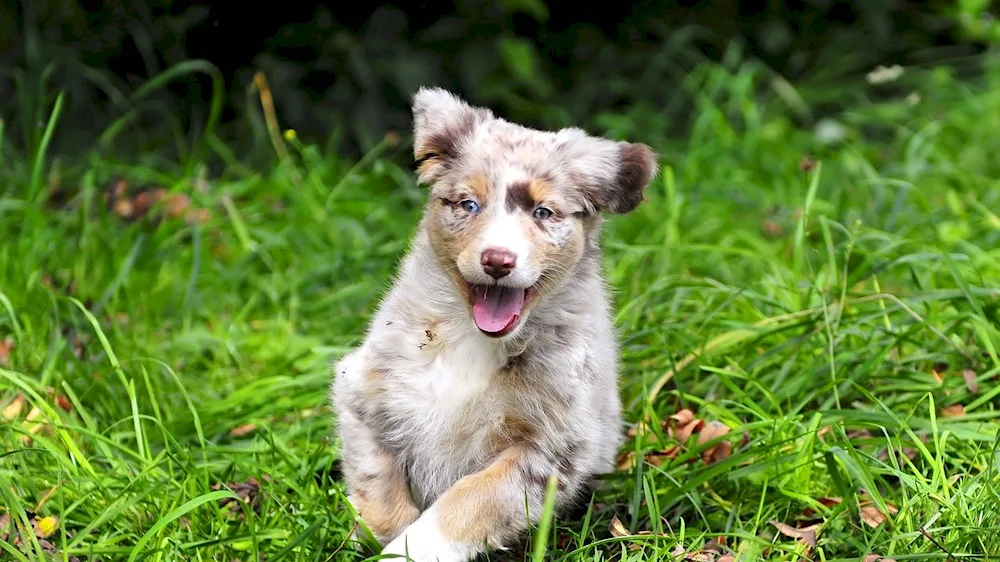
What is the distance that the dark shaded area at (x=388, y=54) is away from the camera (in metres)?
7.10

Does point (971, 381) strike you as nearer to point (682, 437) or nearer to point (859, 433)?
point (859, 433)

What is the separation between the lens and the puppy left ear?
370 centimetres

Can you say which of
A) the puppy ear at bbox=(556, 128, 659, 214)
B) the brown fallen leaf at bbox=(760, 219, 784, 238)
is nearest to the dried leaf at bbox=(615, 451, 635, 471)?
the puppy ear at bbox=(556, 128, 659, 214)

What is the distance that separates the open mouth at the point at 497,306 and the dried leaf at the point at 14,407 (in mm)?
1946

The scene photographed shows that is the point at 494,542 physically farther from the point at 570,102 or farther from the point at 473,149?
the point at 570,102

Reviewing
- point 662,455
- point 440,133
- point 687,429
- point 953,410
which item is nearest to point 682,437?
point 687,429

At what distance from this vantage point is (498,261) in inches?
130

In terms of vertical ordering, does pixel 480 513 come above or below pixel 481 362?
Answer: below

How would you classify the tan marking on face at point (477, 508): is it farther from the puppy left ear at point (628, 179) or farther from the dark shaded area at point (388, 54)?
the dark shaded area at point (388, 54)

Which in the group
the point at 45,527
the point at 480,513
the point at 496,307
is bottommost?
the point at 45,527

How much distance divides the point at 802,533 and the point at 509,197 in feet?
4.56

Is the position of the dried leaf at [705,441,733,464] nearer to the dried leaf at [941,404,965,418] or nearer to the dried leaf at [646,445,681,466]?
the dried leaf at [646,445,681,466]

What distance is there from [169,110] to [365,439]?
13.8 feet

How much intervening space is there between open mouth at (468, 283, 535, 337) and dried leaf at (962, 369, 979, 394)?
74.7 inches
